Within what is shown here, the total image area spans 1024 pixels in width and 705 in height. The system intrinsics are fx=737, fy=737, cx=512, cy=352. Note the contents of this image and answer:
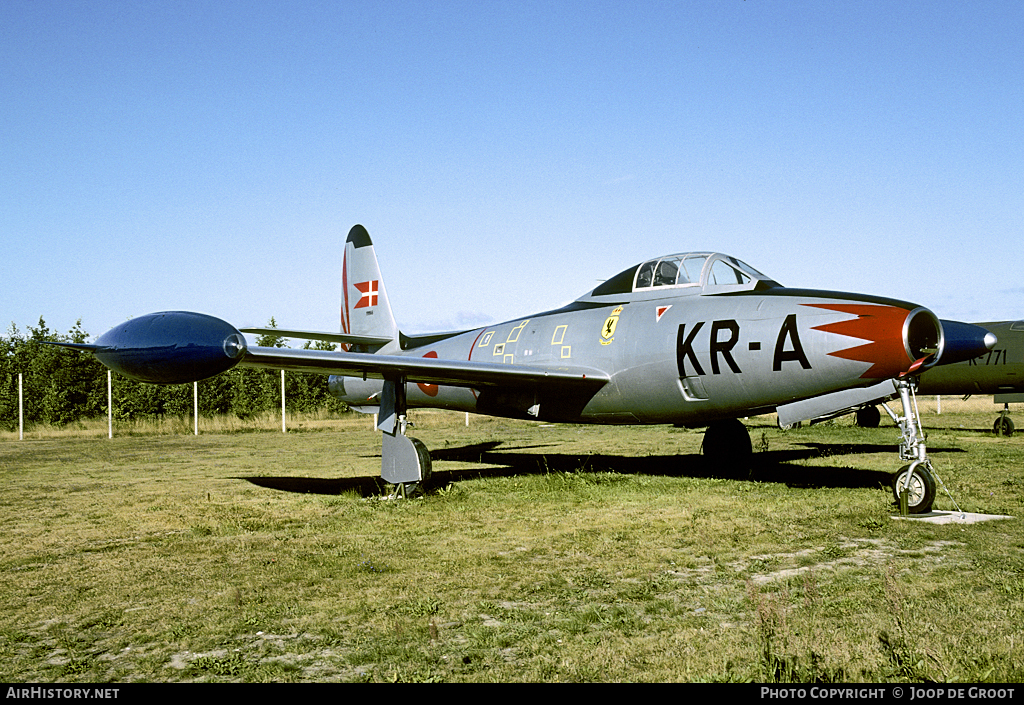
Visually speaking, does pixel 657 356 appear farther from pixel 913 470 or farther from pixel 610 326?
pixel 913 470

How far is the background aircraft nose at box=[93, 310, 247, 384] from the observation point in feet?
Answer: 22.0

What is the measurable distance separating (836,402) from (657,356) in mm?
2393

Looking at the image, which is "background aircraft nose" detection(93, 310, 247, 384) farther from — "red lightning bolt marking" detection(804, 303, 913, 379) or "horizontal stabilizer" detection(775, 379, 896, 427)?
"horizontal stabilizer" detection(775, 379, 896, 427)

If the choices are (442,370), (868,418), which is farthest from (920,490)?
(868,418)

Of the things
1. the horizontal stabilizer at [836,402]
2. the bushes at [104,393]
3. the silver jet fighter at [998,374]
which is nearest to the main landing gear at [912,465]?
the horizontal stabilizer at [836,402]

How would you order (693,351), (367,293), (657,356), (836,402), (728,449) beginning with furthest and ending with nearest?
(367,293) < (728,449) < (657,356) < (693,351) < (836,402)

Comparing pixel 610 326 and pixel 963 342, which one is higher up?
pixel 610 326

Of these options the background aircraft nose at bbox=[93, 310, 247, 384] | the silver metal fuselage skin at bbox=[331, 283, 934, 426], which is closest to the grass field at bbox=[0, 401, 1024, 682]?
the silver metal fuselage skin at bbox=[331, 283, 934, 426]

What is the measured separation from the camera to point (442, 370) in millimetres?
10758

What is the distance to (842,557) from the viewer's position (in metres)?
6.59

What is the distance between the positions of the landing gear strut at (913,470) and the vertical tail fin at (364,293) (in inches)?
409

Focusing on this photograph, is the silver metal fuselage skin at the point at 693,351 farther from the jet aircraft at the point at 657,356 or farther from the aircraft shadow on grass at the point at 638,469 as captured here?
the aircraft shadow on grass at the point at 638,469

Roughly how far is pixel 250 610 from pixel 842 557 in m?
5.01
